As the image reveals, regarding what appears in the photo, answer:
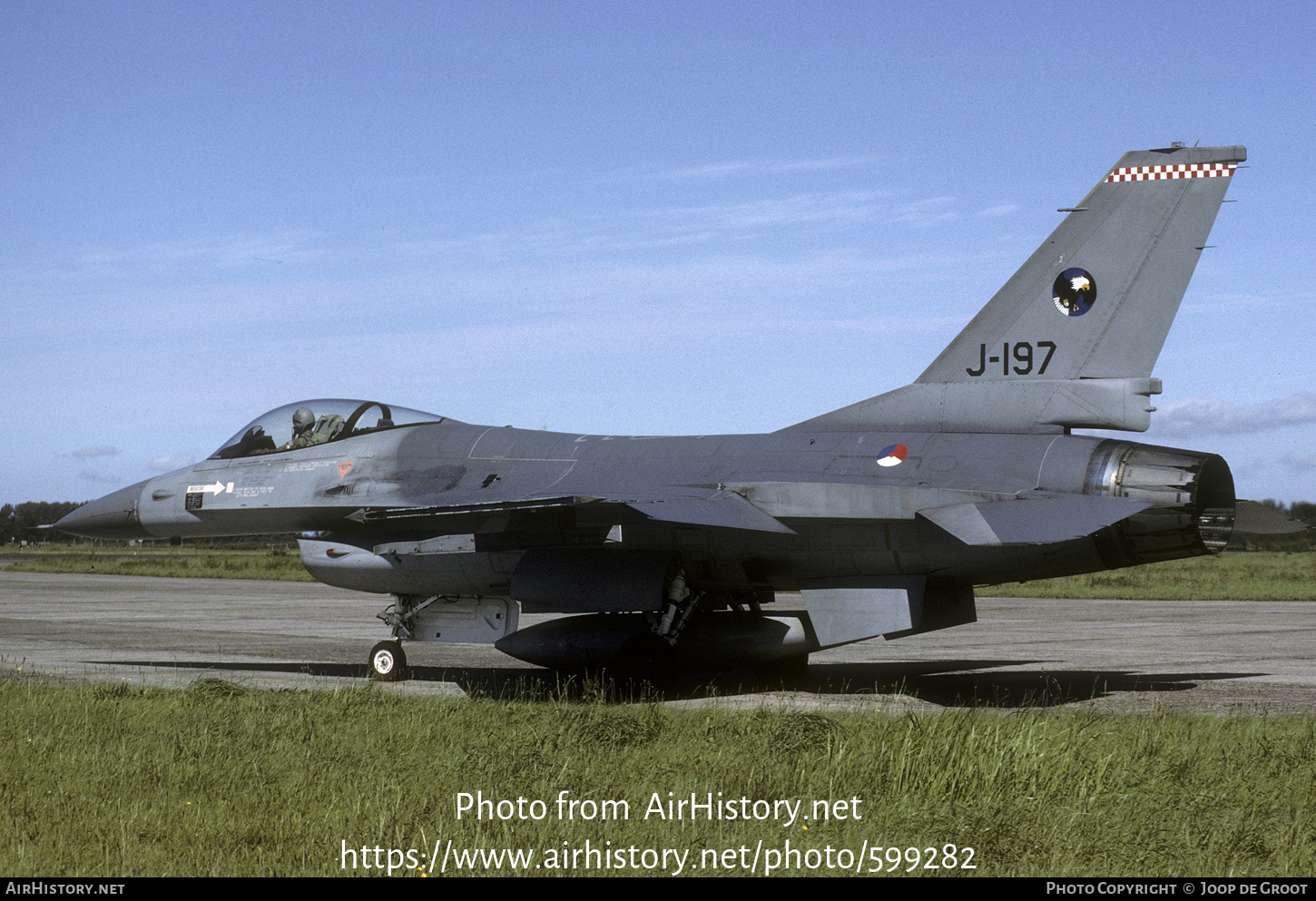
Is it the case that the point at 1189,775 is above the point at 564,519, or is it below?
below

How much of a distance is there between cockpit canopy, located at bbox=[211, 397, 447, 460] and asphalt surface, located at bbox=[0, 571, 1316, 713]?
275cm

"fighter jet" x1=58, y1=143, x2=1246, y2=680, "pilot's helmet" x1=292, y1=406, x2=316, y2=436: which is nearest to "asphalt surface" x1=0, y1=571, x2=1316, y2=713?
"fighter jet" x1=58, y1=143, x2=1246, y2=680

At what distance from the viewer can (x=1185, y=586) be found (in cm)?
3719

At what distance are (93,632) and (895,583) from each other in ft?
49.8

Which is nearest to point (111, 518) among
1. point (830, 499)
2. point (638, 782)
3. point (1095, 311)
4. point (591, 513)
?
point (591, 513)

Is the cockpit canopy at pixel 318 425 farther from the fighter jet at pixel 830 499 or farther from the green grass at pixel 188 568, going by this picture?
the green grass at pixel 188 568

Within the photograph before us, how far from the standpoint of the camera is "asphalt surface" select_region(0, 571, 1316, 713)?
1226 centimetres

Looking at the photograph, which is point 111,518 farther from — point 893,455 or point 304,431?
point 893,455

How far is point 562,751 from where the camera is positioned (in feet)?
26.7

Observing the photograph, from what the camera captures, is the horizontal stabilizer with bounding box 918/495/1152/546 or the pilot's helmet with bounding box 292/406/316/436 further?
the pilot's helmet with bounding box 292/406/316/436

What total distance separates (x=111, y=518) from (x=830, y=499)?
880 cm

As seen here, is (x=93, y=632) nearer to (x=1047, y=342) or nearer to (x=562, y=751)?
(x=562, y=751)

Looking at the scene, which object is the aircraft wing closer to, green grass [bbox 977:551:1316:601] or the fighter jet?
the fighter jet
